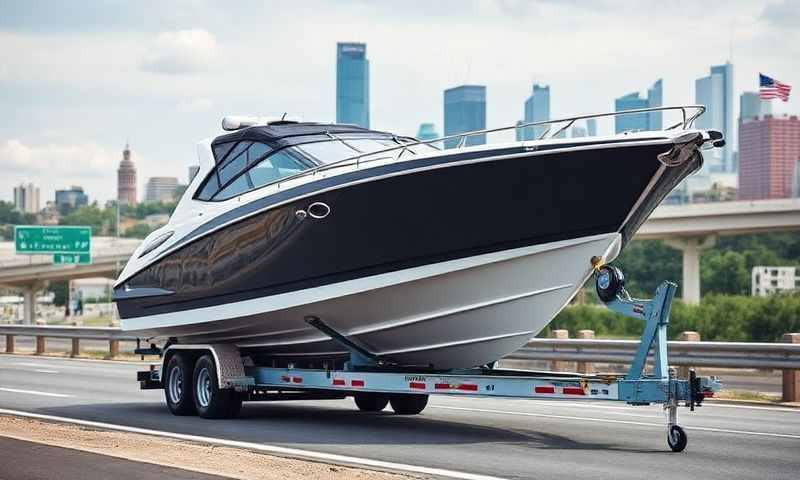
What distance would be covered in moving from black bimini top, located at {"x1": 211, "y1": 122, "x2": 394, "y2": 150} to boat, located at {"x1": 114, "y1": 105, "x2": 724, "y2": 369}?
0.03m

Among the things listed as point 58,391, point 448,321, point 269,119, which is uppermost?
point 269,119

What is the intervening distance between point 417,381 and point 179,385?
13.2ft

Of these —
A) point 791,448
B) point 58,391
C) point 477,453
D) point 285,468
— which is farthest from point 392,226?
point 58,391

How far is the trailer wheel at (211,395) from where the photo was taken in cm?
1473

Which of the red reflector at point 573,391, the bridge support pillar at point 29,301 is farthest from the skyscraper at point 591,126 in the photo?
the bridge support pillar at point 29,301

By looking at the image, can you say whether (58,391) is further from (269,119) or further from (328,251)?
(328,251)

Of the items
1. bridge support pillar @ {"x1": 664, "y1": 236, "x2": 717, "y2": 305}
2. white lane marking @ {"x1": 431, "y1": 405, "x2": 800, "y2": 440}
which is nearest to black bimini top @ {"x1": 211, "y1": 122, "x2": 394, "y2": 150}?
white lane marking @ {"x1": 431, "y1": 405, "x2": 800, "y2": 440}

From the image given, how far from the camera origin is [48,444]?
10953 mm

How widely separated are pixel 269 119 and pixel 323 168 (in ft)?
8.97

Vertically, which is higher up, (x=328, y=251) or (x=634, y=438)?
(x=328, y=251)

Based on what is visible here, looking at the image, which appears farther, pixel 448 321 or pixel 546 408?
pixel 546 408

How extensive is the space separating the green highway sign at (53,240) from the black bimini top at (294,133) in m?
42.6

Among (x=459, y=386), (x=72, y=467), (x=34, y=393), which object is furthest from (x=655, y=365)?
(x=34, y=393)

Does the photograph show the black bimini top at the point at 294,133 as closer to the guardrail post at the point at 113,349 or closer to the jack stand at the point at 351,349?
the jack stand at the point at 351,349
